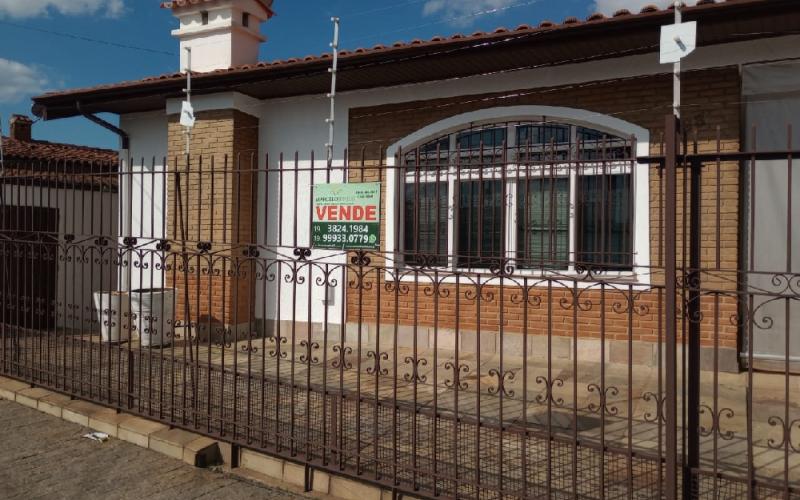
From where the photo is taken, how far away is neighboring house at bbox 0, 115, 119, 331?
17.6 ft

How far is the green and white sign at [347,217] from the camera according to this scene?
3.71 meters

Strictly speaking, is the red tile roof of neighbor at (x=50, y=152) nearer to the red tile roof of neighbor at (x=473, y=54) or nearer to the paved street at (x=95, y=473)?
the red tile roof of neighbor at (x=473, y=54)

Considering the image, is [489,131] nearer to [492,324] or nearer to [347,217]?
[492,324]

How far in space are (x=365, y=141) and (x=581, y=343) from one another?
12.7ft

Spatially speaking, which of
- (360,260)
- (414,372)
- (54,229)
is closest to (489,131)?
(360,260)

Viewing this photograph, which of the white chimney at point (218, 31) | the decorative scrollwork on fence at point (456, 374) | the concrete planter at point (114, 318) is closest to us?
the decorative scrollwork on fence at point (456, 374)

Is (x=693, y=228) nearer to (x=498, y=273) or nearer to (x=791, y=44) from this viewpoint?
(x=498, y=273)

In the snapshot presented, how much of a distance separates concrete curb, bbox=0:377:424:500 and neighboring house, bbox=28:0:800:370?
39.5 inches

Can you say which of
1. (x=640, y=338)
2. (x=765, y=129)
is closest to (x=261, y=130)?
(x=640, y=338)

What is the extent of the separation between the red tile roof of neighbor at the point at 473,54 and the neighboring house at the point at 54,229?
1549mm

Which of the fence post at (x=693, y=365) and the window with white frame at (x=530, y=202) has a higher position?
the window with white frame at (x=530, y=202)

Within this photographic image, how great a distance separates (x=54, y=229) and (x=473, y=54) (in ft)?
23.6

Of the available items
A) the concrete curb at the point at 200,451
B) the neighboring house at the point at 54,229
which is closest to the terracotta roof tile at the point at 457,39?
the neighboring house at the point at 54,229

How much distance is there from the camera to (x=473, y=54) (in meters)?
6.54
